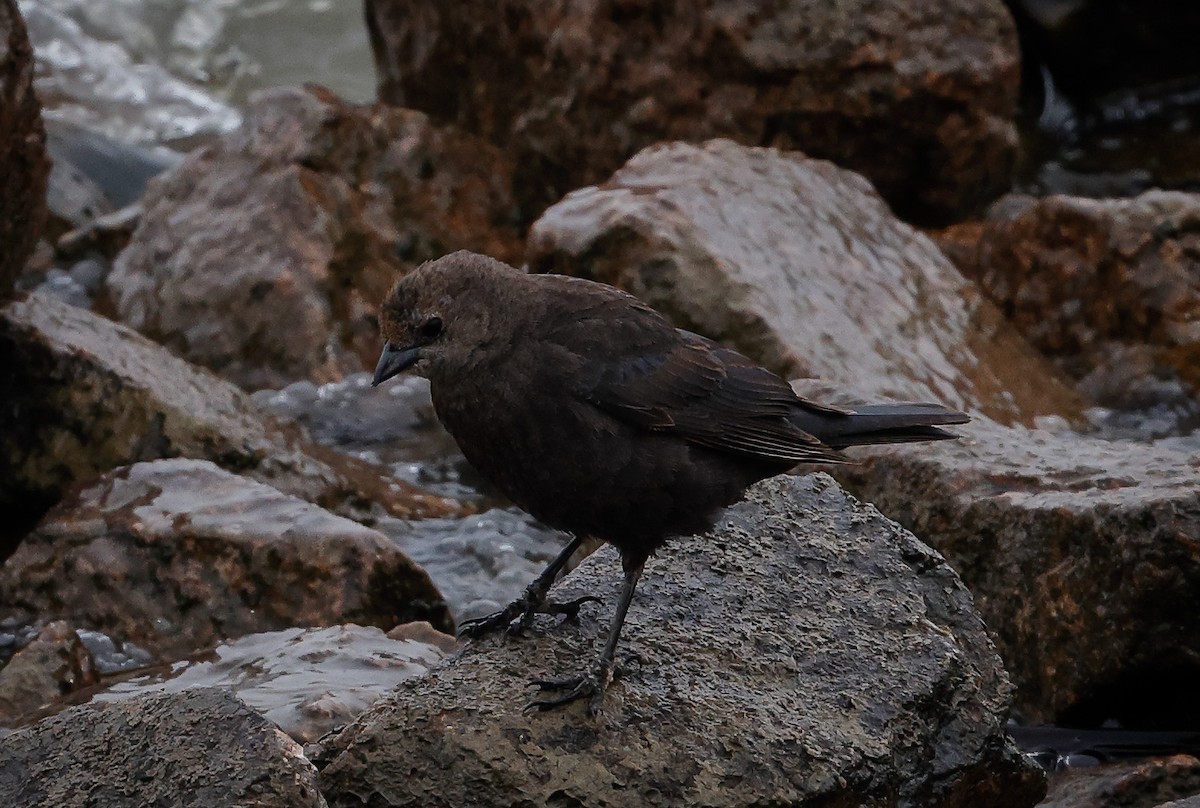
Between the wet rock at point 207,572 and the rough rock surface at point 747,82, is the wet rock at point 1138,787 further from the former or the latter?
the rough rock surface at point 747,82

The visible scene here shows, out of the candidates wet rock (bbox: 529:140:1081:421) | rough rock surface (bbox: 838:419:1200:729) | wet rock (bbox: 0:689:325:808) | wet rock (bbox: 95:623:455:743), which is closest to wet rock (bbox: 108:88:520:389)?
wet rock (bbox: 529:140:1081:421)

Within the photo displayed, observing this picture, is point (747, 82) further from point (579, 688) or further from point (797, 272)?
point (579, 688)

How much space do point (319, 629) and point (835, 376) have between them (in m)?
2.19

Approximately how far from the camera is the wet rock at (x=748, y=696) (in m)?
3.24

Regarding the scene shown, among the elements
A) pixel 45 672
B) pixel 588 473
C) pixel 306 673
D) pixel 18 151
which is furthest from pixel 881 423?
pixel 18 151

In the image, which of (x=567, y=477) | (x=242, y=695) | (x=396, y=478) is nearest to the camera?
(x=567, y=477)

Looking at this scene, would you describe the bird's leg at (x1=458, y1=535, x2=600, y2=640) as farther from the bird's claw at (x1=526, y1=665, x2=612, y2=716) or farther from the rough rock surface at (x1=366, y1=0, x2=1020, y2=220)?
the rough rock surface at (x1=366, y1=0, x2=1020, y2=220)

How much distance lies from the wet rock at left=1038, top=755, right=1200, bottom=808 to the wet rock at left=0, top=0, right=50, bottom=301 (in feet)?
13.0

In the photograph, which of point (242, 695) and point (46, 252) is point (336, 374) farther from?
point (242, 695)

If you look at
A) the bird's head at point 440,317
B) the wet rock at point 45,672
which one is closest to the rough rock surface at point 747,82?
the wet rock at point 45,672

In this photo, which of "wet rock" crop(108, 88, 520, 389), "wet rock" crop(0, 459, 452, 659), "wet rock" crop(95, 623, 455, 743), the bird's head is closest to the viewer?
the bird's head

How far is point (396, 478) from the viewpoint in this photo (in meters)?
6.72

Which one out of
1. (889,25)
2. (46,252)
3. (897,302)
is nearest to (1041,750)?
(897,302)

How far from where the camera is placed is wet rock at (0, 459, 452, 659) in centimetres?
494
